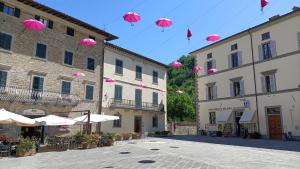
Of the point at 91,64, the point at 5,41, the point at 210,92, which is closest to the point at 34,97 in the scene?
the point at 5,41

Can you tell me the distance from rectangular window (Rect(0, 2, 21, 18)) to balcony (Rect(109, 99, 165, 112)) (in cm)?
1164

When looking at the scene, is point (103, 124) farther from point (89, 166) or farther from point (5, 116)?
point (89, 166)

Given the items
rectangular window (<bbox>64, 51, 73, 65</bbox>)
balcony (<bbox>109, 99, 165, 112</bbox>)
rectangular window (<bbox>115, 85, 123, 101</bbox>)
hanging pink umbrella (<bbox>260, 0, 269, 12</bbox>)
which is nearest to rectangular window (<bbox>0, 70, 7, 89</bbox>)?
rectangular window (<bbox>64, 51, 73, 65</bbox>)

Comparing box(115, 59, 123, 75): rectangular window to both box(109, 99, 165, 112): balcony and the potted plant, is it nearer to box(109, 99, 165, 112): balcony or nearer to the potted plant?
box(109, 99, 165, 112): balcony

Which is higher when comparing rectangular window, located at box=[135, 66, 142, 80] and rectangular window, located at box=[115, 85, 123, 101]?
rectangular window, located at box=[135, 66, 142, 80]

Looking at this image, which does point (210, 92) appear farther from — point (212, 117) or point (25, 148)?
point (25, 148)

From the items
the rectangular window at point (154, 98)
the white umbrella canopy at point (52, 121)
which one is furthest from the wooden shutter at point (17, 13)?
the rectangular window at point (154, 98)

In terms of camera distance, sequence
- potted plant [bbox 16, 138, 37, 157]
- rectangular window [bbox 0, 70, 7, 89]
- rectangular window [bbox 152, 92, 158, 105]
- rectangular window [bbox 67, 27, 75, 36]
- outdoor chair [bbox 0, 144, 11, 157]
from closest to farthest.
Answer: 1. outdoor chair [bbox 0, 144, 11, 157]
2. potted plant [bbox 16, 138, 37, 157]
3. rectangular window [bbox 0, 70, 7, 89]
4. rectangular window [bbox 67, 27, 75, 36]
5. rectangular window [bbox 152, 92, 158, 105]

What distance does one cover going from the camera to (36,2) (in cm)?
1952

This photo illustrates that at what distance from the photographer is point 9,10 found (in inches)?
741

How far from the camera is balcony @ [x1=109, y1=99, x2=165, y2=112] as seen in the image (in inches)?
1018

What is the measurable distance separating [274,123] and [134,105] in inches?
576

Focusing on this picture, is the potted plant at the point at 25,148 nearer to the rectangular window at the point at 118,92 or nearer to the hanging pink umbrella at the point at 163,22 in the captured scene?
the hanging pink umbrella at the point at 163,22

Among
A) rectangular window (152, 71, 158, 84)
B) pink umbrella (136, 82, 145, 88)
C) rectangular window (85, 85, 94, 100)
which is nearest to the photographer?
rectangular window (85, 85, 94, 100)
